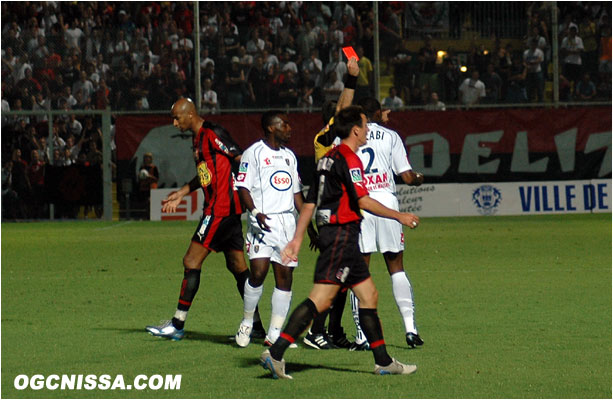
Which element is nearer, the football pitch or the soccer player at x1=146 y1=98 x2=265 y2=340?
the football pitch

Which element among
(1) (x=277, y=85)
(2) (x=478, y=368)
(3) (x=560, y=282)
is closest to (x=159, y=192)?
(1) (x=277, y=85)

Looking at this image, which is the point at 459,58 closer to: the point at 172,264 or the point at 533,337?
the point at 172,264

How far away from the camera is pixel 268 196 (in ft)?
30.6

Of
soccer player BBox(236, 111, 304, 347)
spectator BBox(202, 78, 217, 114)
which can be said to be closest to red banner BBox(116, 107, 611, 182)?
spectator BBox(202, 78, 217, 114)

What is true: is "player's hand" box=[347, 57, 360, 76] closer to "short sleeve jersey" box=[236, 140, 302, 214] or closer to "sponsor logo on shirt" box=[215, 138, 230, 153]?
"short sleeve jersey" box=[236, 140, 302, 214]

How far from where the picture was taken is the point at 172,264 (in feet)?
55.1

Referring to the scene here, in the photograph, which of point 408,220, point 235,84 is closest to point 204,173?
point 408,220

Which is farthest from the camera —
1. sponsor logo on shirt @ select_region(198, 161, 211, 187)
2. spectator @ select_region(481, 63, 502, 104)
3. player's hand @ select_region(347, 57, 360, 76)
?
spectator @ select_region(481, 63, 502, 104)

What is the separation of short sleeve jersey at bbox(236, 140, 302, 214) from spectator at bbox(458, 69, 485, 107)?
19.2 m

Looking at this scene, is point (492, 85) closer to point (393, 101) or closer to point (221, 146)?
point (393, 101)

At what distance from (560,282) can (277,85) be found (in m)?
15.1

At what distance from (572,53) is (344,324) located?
1907 cm

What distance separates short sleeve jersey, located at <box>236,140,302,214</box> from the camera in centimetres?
931

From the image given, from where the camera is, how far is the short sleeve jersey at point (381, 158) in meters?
9.20
